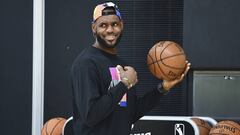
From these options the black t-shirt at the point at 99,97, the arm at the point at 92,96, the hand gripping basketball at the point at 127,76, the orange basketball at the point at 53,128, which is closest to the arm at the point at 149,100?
the black t-shirt at the point at 99,97

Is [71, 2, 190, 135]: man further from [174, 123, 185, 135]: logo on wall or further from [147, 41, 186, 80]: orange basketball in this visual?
[174, 123, 185, 135]: logo on wall

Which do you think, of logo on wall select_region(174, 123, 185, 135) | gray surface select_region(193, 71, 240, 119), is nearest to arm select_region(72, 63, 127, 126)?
logo on wall select_region(174, 123, 185, 135)

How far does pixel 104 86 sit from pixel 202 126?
2354mm

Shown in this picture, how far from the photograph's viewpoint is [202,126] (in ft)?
17.3

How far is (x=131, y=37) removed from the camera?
21.8 feet

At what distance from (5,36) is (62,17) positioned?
2.57 ft

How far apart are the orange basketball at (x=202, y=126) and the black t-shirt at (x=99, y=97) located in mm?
2047

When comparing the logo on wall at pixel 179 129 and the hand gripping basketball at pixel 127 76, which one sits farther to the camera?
the logo on wall at pixel 179 129

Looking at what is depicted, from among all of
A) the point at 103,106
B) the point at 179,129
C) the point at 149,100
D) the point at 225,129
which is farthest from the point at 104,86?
the point at 225,129

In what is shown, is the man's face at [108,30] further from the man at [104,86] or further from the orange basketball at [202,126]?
the orange basketball at [202,126]

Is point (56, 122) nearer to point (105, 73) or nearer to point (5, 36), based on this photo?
point (5, 36)

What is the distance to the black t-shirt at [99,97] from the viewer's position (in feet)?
9.96

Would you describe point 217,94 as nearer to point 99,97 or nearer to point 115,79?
point 115,79

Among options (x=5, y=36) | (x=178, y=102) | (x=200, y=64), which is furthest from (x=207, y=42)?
(x=5, y=36)
